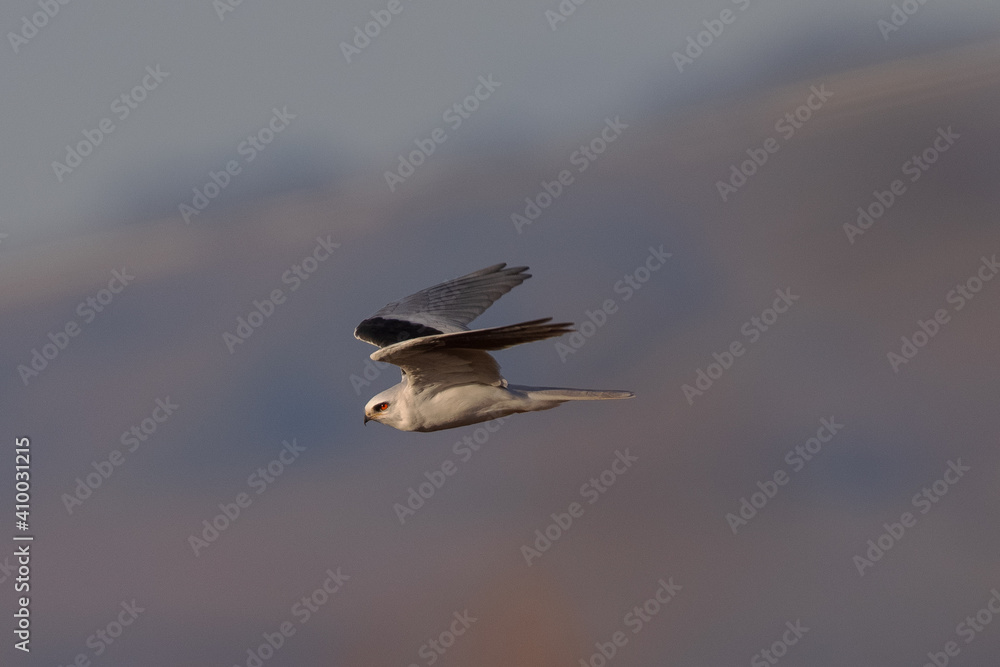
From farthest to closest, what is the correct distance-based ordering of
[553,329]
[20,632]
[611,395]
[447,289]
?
[20,632] < [447,289] < [611,395] < [553,329]

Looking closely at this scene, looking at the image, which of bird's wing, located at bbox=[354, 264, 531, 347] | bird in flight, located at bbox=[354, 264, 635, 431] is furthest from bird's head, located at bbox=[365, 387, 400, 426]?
bird's wing, located at bbox=[354, 264, 531, 347]

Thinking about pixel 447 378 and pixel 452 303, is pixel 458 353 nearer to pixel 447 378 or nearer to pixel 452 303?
pixel 447 378

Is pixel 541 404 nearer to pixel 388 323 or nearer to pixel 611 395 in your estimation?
pixel 611 395

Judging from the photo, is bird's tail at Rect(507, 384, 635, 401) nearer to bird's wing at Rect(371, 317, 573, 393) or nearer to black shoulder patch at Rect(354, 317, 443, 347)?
bird's wing at Rect(371, 317, 573, 393)

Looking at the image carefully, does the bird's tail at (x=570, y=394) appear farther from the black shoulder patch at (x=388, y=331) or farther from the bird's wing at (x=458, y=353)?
the black shoulder patch at (x=388, y=331)

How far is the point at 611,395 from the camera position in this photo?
→ 37.7 feet

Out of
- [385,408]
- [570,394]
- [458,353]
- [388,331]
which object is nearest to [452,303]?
[388,331]

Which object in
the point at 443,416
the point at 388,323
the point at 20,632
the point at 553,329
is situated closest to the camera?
the point at 553,329

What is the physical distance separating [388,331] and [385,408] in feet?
4.02

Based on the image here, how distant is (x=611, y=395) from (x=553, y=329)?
2097mm

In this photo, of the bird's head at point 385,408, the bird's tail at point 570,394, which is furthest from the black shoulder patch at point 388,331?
the bird's tail at point 570,394

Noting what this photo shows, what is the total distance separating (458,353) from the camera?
38.0 ft

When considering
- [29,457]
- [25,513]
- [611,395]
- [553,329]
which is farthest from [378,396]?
[29,457]

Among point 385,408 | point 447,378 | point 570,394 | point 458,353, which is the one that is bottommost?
point 570,394
